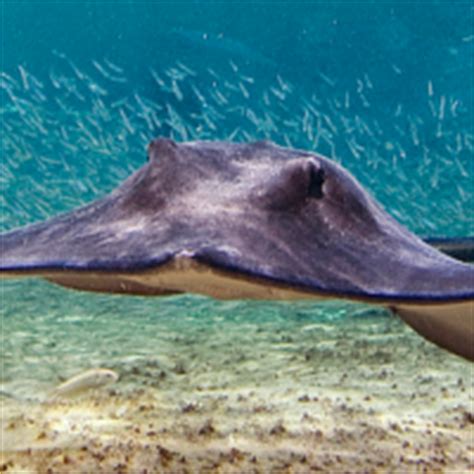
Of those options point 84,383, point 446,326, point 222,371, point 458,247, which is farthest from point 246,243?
point 458,247

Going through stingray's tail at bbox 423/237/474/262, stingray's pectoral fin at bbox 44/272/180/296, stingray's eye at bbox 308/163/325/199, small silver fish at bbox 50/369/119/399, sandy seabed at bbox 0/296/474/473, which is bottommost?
sandy seabed at bbox 0/296/474/473

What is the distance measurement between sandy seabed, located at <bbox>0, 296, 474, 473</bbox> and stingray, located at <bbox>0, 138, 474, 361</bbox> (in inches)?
26.7

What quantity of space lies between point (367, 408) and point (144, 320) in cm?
474

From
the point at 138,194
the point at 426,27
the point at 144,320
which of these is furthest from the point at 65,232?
the point at 426,27

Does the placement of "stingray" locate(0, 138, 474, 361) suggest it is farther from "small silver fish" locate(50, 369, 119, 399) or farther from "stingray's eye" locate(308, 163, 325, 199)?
"small silver fish" locate(50, 369, 119, 399)

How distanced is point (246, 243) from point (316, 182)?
0.80m

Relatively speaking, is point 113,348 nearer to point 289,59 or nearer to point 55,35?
point 289,59

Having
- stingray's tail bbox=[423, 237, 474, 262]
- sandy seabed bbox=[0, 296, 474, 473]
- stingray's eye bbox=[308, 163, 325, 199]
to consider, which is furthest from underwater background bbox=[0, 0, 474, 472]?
stingray's eye bbox=[308, 163, 325, 199]

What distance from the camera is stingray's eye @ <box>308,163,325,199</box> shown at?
2.59 meters

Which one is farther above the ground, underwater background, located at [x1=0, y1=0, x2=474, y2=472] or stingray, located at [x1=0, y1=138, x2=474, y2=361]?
stingray, located at [x1=0, y1=138, x2=474, y2=361]

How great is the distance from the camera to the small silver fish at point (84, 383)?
3919 millimetres

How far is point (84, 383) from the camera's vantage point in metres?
4.04

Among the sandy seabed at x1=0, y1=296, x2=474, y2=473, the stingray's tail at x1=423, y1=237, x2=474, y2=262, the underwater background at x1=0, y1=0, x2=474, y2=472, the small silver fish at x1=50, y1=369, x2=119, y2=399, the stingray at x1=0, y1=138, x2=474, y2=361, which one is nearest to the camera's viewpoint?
the stingray at x1=0, y1=138, x2=474, y2=361

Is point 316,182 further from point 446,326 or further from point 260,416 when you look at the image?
point 260,416
